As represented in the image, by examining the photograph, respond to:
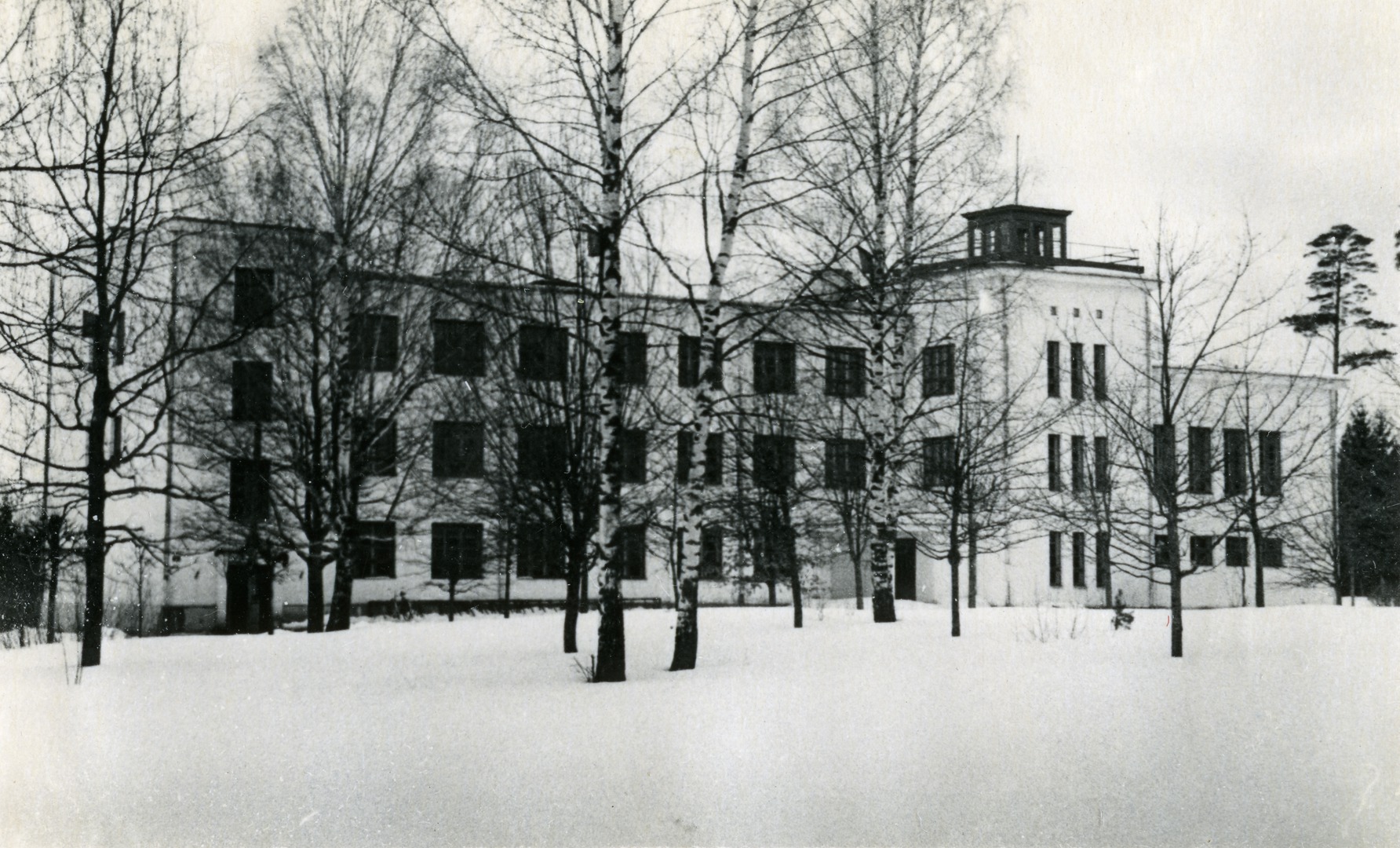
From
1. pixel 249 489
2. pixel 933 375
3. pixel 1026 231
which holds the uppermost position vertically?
pixel 1026 231

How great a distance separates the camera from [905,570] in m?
40.4

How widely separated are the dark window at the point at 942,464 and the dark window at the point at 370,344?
11640mm

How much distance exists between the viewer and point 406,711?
11398 mm

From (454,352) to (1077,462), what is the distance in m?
18.8

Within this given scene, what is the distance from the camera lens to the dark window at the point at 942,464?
2017cm

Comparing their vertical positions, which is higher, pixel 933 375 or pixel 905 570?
pixel 933 375

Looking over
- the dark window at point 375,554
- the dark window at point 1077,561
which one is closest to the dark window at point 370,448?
the dark window at point 375,554

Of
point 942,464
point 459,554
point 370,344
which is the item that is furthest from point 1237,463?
point 370,344

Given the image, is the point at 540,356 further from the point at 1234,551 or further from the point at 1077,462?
the point at 1234,551

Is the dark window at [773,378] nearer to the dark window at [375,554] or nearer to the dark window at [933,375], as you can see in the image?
the dark window at [933,375]

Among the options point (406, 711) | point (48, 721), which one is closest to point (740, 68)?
point (406, 711)

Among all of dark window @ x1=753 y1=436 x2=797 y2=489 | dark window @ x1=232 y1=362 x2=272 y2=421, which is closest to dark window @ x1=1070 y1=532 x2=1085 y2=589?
dark window @ x1=753 y1=436 x2=797 y2=489

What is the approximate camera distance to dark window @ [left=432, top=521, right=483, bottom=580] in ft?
110

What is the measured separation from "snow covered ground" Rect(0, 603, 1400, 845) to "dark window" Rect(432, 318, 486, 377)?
8.20m
